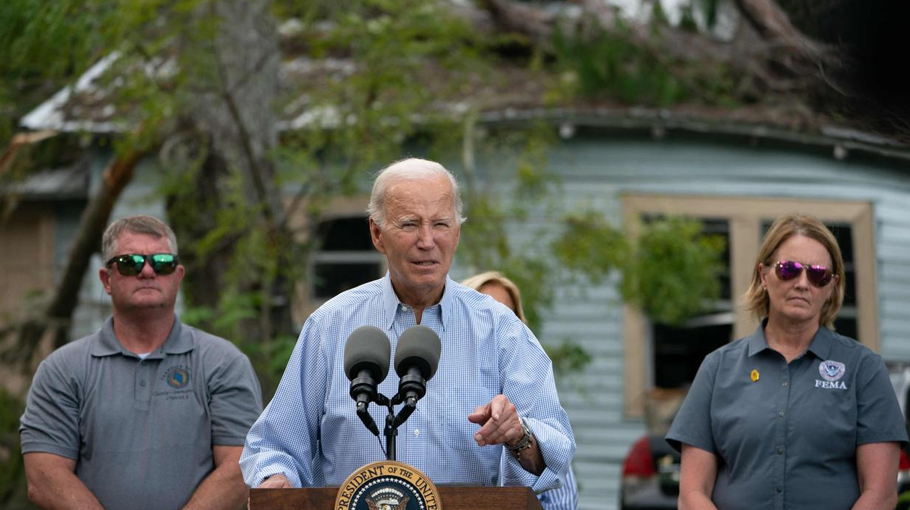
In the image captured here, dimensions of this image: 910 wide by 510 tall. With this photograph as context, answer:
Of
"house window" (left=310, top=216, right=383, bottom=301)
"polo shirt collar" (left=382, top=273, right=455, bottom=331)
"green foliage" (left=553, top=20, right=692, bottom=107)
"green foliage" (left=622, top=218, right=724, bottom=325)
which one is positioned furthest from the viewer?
"house window" (left=310, top=216, right=383, bottom=301)

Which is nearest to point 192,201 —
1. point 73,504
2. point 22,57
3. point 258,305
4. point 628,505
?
point 258,305

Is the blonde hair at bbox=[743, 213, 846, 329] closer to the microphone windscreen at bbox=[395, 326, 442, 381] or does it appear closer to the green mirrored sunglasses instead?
the microphone windscreen at bbox=[395, 326, 442, 381]

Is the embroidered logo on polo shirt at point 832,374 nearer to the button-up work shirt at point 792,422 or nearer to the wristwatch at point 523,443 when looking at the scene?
the button-up work shirt at point 792,422

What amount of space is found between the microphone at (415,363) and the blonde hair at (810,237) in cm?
202

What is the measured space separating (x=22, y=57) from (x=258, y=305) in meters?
2.67

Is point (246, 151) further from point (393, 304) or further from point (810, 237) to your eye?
point (393, 304)

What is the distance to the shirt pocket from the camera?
4297 millimetres

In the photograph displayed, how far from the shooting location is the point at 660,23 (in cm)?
1512

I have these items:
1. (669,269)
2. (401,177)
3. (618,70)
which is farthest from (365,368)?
(618,70)

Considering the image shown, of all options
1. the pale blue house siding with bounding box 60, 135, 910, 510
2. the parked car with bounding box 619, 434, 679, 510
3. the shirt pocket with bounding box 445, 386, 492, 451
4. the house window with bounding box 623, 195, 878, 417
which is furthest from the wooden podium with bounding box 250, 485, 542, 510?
the house window with bounding box 623, 195, 878, 417

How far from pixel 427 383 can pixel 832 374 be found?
1.79m

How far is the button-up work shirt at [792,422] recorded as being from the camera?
522 cm

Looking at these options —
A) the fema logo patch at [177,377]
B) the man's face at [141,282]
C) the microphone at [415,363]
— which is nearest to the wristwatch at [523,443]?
the microphone at [415,363]

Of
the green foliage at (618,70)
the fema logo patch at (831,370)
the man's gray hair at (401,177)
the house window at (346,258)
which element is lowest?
the fema logo patch at (831,370)
